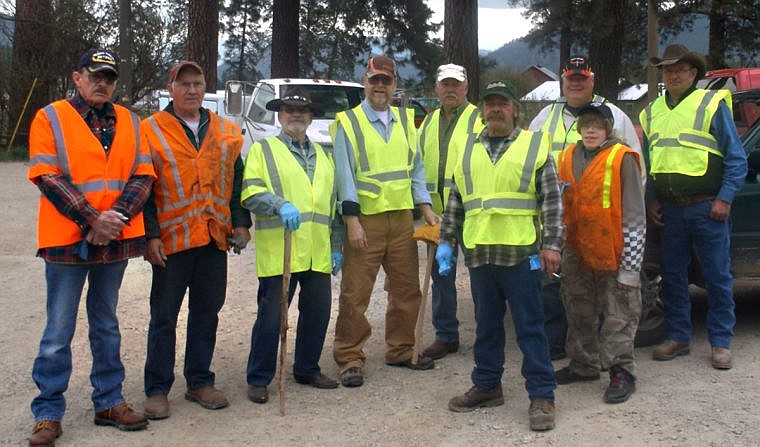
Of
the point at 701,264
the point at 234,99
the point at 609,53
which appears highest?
the point at 609,53

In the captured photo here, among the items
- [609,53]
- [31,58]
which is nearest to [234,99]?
[609,53]

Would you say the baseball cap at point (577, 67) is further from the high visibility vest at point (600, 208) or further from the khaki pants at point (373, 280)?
the khaki pants at point (373, 280)

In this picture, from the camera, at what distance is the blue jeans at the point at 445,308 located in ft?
20.7

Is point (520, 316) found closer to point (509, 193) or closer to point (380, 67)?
point (509, 193)

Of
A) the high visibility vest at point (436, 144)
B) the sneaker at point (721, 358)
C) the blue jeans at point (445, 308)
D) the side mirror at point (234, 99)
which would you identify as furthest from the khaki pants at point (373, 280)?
the side mirror at point (234, 99)

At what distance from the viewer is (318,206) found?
541cm

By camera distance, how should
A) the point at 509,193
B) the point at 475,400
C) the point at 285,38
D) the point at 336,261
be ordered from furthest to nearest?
the point at 285,38
the point at 336,261
the point at 475,400
the point at 509,193

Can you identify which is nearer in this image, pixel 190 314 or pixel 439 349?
pixel 190 314

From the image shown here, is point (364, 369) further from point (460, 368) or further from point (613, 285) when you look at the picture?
point (613, 285)

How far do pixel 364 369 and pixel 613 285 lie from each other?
1772mm

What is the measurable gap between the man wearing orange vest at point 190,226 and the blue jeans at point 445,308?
1.61 meters

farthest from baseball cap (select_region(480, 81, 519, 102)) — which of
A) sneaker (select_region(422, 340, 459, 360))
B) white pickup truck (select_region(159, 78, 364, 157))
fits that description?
white pickup truck (select_region(159, 78, 364, 157))

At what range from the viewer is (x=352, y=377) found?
5.68 m

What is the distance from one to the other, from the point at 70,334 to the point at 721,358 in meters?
4.09
